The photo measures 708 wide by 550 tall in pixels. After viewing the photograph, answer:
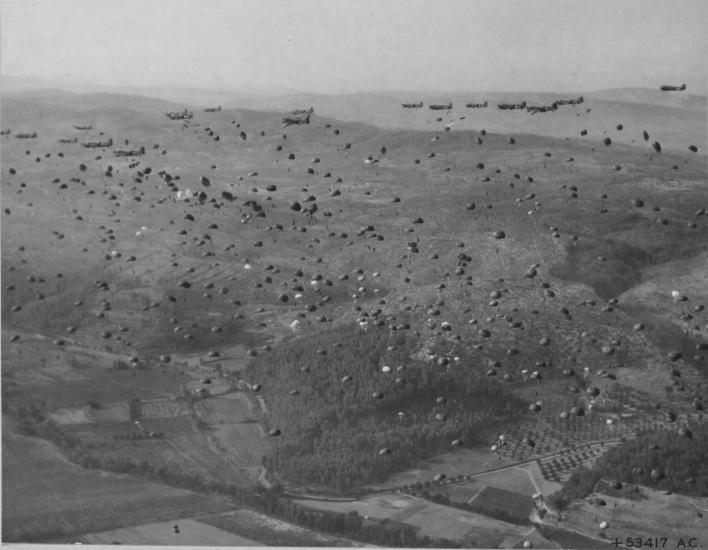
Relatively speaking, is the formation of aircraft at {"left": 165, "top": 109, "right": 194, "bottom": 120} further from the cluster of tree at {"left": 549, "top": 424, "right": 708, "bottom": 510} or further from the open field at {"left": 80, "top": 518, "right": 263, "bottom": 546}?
the cluster of tree at {"left": 549, "top": 424, "right": 708, "bottom": 510}

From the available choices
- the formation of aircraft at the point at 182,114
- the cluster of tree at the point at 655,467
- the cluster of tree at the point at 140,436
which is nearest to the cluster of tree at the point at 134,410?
the cluster of tree at the point at 140,436

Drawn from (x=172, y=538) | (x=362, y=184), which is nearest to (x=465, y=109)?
(x=362, y=184)

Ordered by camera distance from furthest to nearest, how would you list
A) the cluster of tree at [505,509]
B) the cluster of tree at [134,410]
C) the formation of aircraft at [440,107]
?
the formation of aircraft at [440,107]
the cluster of tree at [134,410]
the cluster of tree at [505,509]

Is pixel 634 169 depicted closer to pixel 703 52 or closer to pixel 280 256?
pixel 703 52

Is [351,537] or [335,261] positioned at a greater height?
[335,261]

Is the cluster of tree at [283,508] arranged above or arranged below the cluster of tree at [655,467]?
below

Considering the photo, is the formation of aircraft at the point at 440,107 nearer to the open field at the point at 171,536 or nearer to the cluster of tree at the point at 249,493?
the cluster of tree at the point at 249,493
